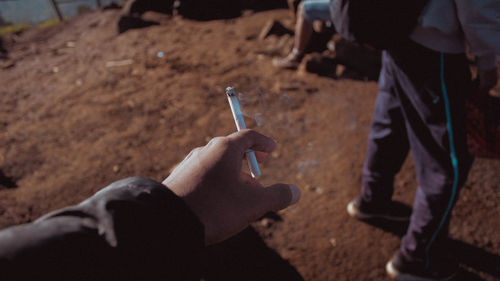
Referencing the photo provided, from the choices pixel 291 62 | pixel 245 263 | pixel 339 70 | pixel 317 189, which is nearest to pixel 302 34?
pixel 291 62

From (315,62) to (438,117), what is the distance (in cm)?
327

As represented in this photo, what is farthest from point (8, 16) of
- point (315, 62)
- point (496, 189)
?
point (496, 189)

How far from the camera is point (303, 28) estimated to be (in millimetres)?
4668

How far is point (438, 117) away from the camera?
1781 millimetres

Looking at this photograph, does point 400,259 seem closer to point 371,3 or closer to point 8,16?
point 371,3

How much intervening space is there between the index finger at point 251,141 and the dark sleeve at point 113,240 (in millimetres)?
319

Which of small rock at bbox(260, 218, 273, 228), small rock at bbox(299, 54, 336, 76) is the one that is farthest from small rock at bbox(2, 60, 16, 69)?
small rock at bbox(260, 218, 273, 228)

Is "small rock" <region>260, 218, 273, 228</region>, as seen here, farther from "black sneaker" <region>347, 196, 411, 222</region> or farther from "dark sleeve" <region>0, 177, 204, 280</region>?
"dark sleeve" <region>0, 177, 204, 280</region>

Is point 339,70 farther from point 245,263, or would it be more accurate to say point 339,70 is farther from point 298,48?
point 245,263

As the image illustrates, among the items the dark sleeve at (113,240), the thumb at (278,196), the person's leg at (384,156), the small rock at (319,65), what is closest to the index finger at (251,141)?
the thumb at (278,196)

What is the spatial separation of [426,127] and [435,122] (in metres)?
0.10

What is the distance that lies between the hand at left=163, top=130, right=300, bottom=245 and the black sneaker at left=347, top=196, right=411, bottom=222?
194 centimetres

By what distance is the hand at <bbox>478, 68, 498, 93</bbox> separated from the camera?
192 centimetres

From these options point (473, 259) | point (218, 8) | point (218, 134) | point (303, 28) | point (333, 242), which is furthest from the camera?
point (218, 8)
